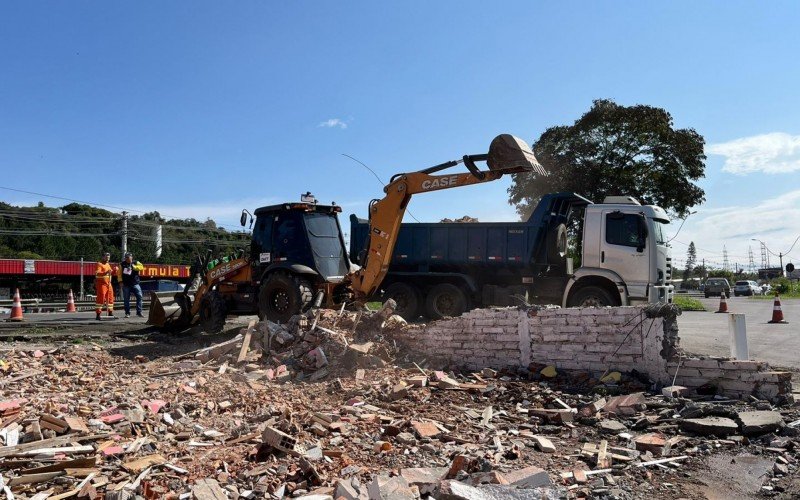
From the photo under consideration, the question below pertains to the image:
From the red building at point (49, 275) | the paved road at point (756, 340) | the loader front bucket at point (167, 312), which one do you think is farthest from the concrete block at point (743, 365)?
the red building at point (49, 275)

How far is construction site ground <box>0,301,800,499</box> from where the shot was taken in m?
3.72

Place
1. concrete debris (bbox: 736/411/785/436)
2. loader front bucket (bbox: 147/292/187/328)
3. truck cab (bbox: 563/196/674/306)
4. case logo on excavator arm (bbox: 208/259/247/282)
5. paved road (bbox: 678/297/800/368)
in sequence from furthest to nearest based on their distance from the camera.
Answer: loader front bucket (bbox: 147/292/187/328)
case logo on excavator arm (bbox: 208/259/247/282)
truck cab (bbox: 563/196/674/306)
paved road (bbox: 678/297/800/368)
concrete debris (bbox: 736/411/785/436)

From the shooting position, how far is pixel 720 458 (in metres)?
4.26

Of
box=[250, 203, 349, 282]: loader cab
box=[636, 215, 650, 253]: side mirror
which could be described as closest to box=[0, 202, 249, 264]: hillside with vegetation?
box=[250, 203, 349, 282]: loader cab

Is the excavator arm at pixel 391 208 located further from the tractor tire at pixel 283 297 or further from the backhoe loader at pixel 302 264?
the tractor tire at pixel 283 297

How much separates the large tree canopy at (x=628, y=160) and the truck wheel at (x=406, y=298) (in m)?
12.8

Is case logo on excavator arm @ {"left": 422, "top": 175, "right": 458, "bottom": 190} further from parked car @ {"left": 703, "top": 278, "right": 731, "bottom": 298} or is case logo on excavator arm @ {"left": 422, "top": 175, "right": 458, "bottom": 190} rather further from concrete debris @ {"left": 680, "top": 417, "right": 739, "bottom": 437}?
parked car @ {"left": 703, "top": 278, "right": 731, "bottom": 298}

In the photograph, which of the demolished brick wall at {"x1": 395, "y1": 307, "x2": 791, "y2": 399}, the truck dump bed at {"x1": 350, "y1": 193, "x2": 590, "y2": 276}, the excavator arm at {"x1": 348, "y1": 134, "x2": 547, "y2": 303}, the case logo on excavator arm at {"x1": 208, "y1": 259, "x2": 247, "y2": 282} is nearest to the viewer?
the demolished brick wall at {"x1": 395, "y1": 307, "x2": 791, "y2": 399}

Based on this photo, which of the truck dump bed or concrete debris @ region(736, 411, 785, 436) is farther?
the truck dump bed

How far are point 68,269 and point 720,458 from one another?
37005mm

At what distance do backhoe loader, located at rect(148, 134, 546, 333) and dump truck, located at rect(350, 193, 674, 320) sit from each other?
25.6 inches

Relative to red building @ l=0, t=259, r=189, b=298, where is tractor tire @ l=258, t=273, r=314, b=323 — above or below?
below

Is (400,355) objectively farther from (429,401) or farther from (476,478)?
(476,478)

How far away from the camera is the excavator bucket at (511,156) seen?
806cm
